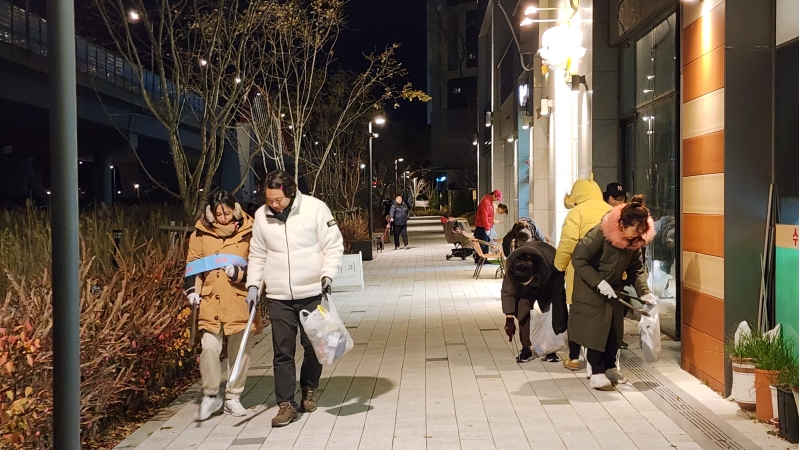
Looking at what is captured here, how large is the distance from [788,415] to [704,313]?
1.68 metres

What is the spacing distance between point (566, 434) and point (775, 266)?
6.68 ft

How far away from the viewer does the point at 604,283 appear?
7.36 metres

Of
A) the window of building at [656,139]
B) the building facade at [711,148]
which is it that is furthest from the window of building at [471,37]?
the building facade at [711,148]

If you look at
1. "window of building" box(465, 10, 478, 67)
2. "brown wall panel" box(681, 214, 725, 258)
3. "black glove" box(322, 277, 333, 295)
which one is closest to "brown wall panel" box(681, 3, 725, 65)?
"brown wall panel" box(681, 214, 725, 258)

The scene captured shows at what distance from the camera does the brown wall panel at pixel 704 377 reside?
285 inches

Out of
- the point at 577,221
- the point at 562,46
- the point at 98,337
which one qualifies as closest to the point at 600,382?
the point at 577,221

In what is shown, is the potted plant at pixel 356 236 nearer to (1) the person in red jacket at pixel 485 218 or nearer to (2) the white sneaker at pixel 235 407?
(1) the person in red jacket at pixel 485 218

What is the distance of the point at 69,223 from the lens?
409 centimetres

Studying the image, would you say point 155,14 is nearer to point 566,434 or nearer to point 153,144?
point 566,434

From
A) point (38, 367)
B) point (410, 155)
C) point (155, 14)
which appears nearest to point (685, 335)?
point (38, 367)

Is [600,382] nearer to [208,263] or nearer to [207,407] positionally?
[207,407]

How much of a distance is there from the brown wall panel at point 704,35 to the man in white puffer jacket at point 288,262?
3274mm

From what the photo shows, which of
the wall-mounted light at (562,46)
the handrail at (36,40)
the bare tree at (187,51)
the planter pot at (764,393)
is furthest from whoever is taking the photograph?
the handrail at (36,40)

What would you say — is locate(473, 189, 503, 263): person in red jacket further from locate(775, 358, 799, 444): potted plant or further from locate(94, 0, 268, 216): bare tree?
locate(775, 358, 799, 444): potted plant
